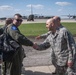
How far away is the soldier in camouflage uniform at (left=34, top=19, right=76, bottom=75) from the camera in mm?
4863

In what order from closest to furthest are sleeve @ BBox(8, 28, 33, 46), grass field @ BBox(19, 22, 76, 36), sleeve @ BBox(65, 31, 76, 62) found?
sleeve @ BBox(65, 31, 76, 62) < sleeve @ BBox(8, 28, 33, 46) < grass field @ BBox(19, 22, 76, 36)

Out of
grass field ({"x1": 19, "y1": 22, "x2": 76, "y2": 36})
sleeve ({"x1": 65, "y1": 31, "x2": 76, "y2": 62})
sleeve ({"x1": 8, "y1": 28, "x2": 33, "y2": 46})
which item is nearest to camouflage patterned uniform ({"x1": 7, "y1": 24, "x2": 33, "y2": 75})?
sleeve ({"x1": 8, "y1": 28, "x2": 33, "y2": 46})

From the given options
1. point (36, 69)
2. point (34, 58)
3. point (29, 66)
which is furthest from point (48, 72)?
point (34, 58)

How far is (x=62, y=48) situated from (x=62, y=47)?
21 millimetres

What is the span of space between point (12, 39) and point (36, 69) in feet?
9.51

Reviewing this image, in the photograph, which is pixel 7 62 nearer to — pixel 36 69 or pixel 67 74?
pixel 67 74

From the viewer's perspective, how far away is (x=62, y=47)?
5.02m

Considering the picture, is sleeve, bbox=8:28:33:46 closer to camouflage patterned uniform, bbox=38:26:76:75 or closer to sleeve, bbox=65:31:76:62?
camouflage patterned uniform, bbox=38:26:76:75

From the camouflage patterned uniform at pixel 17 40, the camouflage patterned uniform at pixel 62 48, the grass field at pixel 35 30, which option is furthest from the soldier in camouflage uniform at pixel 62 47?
the grass field at pixel 35 30

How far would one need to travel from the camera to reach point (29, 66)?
8.37 meters

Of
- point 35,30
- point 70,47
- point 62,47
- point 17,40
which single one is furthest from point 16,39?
point 35,30

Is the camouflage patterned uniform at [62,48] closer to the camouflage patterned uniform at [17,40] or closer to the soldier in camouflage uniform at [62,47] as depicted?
the soldier in camouflage uniform at [62,47]

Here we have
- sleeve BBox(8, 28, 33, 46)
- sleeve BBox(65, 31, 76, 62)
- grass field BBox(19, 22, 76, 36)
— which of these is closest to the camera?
sleeve BBox(65, 31, 76, 62)

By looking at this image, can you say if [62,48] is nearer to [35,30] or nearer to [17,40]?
[17,40]
